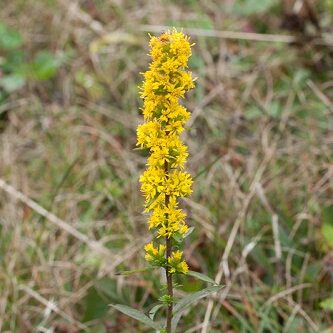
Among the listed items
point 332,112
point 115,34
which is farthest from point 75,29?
point 332,112

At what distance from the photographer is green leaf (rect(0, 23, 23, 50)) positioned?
430cm

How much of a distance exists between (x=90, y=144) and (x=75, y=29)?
1223 mm

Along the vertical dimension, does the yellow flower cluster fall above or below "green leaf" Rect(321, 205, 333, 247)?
above

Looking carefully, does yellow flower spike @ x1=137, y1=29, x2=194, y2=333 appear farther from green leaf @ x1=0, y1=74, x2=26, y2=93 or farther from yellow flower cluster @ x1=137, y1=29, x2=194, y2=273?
green leaf @ x1=0, y1=74, x2=26, y2=93

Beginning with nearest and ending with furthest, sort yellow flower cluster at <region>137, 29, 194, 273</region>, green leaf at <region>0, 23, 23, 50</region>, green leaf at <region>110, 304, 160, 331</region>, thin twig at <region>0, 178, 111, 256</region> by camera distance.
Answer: yellow flower cluster at <region>137, 29, 194, 273</region>, green leaf at <region>110, 304, 160, 331</region>, thin twig at <region>0, 178, 111, 256</region>, green leaf at <region>0, 23, 23, 50</region>

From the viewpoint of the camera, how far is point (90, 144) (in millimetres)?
3691

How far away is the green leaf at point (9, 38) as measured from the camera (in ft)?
14.1

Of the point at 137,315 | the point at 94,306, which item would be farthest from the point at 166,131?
the point at 94,306

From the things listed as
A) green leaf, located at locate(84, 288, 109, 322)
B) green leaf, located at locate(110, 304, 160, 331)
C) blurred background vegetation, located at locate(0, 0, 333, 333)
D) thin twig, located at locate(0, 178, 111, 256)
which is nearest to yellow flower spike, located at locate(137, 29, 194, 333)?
green leaf, located at locate(110, 304, 160, 331)

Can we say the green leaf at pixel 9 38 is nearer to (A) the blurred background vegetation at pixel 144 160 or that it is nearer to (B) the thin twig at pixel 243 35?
(A) the blurred background vegetation at pixel 144 160

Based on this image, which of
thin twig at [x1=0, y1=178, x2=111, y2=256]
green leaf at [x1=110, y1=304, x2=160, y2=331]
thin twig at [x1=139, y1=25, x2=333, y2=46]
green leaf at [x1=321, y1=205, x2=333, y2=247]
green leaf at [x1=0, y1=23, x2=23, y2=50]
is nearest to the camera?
green leaf at [x1=110, y1=304, x2=160, y2=331]

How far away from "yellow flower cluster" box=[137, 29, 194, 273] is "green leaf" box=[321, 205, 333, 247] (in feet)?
3.89

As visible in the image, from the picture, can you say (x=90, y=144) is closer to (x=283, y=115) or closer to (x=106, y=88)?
(x=106, y=88)

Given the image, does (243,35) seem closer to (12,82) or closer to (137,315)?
(12,82)
